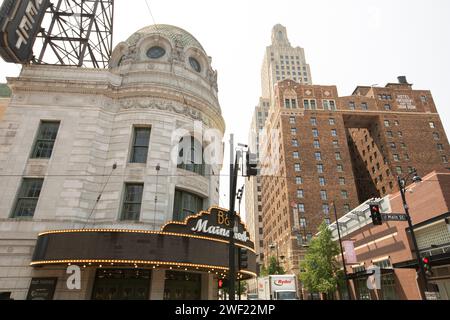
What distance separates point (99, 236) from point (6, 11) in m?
13.5

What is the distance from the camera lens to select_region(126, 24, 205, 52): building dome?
23500 millimetres

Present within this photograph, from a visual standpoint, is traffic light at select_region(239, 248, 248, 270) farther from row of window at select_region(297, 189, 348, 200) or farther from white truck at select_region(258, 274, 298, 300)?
row of window at select_region(297, 189, 348, 200)

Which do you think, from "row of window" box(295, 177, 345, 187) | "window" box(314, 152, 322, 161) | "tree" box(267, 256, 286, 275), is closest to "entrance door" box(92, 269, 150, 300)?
"tree" box(267, 256, 286, 275)

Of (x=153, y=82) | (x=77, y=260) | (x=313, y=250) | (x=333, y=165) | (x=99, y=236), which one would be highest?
Result: (x=333, y=165)

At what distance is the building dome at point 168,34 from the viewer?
77.1ft

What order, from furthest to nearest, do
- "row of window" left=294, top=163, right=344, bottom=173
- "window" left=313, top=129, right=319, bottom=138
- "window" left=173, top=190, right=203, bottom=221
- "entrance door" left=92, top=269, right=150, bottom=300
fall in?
"window" left=313, top=129, right=319, bottom=138 < "row of window" left=294, top=163, right=344, bottom=173 < "window" left=173, top=190, right=203, bottom=221 < "entrance door" left=92, top=269, right=150, bottom=300

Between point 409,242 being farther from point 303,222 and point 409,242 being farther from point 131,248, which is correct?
point 303,222

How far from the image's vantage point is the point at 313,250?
1625 inches

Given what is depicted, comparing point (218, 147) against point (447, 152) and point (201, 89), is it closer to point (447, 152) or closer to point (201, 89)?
point (201, 89)

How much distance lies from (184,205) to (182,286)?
16.2 feet

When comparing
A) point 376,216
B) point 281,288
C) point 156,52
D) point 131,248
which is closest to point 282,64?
point 281,288

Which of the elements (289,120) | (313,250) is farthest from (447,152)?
(313,250)

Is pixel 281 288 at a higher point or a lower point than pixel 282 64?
lower

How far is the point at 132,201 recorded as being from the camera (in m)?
17.7
